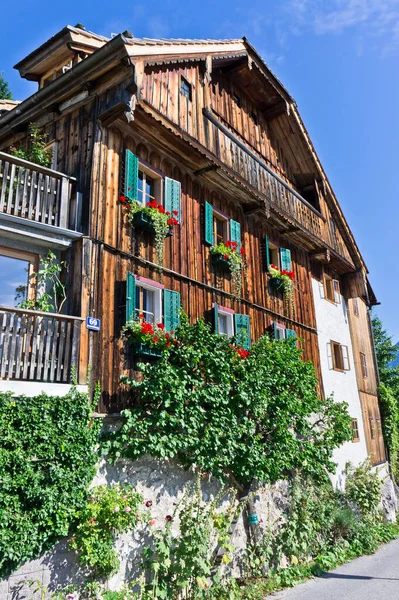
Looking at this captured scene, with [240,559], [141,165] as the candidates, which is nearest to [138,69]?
[141,165]

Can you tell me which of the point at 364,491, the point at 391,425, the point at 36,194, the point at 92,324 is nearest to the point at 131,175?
the point at 36,194

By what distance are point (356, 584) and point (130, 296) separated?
23.6ft

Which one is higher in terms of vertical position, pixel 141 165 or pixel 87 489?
pixel 141 165

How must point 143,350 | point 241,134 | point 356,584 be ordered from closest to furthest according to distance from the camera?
point 143,350
point 356,584
point 241,134

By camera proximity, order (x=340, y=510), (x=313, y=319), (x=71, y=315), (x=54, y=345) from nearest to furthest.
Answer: (x=54, y=345)
(x=71, y=315)
(x=340, y=510)
(x=313, y=319)

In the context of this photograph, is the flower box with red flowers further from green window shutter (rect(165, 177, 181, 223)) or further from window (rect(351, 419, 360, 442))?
window (rect(351, 419, 360, 442))

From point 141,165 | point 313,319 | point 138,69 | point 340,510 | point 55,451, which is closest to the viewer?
point 55,451

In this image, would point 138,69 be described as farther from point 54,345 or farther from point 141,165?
point 54,345

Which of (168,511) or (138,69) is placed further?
(138,69)

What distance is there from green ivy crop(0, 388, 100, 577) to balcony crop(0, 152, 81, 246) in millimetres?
2910

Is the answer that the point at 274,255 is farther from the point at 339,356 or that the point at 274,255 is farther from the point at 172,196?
the point at 172,196

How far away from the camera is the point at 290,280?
14859 mm

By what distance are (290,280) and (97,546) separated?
9889 millimetres

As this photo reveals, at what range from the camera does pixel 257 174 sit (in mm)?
13742
